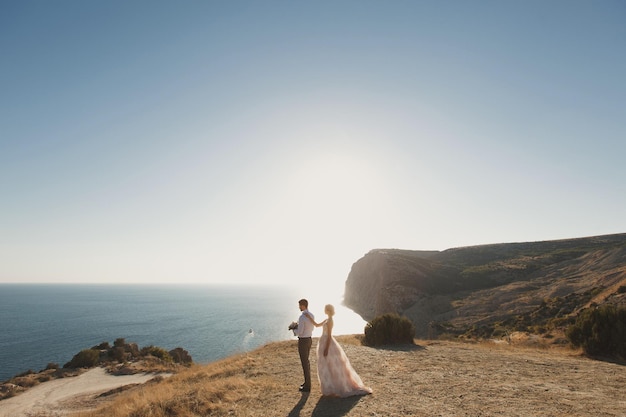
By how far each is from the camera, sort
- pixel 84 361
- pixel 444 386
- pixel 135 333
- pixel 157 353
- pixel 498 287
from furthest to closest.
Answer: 1. pixel 135 333
2. pixel 498 287
3. pixel 157 353
4. pixel 84 361
5. pixel 444 386

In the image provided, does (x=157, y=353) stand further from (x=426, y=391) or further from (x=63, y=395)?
(x=426, y=391)

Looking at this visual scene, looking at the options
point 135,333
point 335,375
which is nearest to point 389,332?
point 335,375

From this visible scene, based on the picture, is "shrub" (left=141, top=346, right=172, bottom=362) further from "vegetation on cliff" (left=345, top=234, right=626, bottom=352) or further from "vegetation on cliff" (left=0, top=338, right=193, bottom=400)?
"vegetation on cliff" (left=345, top=234, right=626, bottom=352)

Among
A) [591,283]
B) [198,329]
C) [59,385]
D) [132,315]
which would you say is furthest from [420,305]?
[132,315]

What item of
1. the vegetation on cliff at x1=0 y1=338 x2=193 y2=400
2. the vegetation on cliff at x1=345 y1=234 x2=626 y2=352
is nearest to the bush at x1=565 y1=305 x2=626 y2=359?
the vegetation on cliff at x1=345 y1=234 x2=626 y2=352

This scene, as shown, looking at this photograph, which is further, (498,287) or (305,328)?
(498,287)

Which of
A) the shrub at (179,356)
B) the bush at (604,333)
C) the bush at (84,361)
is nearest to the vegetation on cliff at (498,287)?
the bush at (604,333)

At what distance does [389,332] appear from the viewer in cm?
2005

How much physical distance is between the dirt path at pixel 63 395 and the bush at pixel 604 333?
100ft

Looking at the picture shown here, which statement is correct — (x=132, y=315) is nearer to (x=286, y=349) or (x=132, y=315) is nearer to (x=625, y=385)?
(x=286, y=349)

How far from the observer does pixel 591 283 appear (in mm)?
43188

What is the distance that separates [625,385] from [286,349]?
1444cm

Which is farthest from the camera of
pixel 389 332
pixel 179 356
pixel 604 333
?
pixel 179 356

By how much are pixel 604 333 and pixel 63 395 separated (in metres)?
38.6
